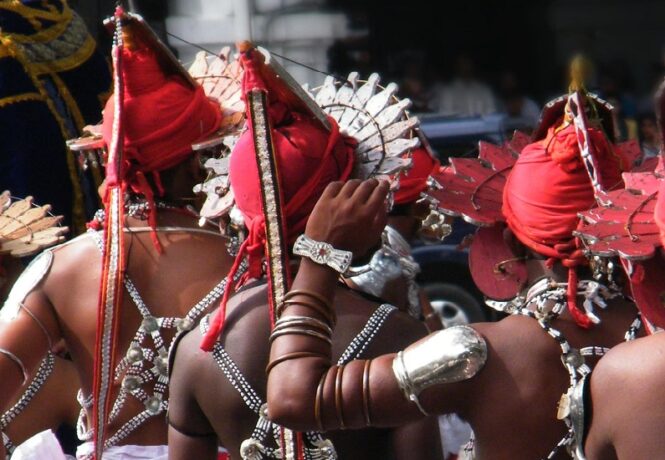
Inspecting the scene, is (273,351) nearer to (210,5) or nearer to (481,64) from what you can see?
(210,5)

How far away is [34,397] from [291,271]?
1635 mm

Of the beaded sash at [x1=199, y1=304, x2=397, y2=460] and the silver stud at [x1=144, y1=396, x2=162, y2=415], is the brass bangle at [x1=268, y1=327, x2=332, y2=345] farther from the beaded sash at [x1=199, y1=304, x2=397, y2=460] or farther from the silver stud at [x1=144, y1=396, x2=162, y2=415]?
the silver stud at [x1=144, y1=396, x2=162, y2=415]

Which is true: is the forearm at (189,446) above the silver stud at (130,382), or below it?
above

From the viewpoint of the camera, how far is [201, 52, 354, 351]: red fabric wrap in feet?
9.75

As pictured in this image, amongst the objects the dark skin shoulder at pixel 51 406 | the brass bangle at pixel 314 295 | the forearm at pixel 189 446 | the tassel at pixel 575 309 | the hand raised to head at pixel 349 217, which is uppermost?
the hand raised to head at pixel 349 217

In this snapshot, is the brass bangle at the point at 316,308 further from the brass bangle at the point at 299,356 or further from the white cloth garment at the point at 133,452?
the white cloth garment at the point at 133,452

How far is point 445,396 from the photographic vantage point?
244 cm

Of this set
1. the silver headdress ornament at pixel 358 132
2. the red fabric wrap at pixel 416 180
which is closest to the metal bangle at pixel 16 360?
the silver headdress ornament at pixel 358 132

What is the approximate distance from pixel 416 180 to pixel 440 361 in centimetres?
236

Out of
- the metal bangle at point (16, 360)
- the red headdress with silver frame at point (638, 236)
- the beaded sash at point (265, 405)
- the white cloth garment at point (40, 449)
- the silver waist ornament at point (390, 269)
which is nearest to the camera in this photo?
the red headdress with silver frame at point (638, 236)

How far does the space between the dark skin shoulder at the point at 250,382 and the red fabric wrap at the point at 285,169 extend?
0.06m

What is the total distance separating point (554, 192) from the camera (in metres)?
3.08

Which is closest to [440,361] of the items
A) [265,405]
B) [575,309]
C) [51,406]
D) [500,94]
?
[575,309]

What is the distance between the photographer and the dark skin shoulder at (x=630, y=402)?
7.10 feet
